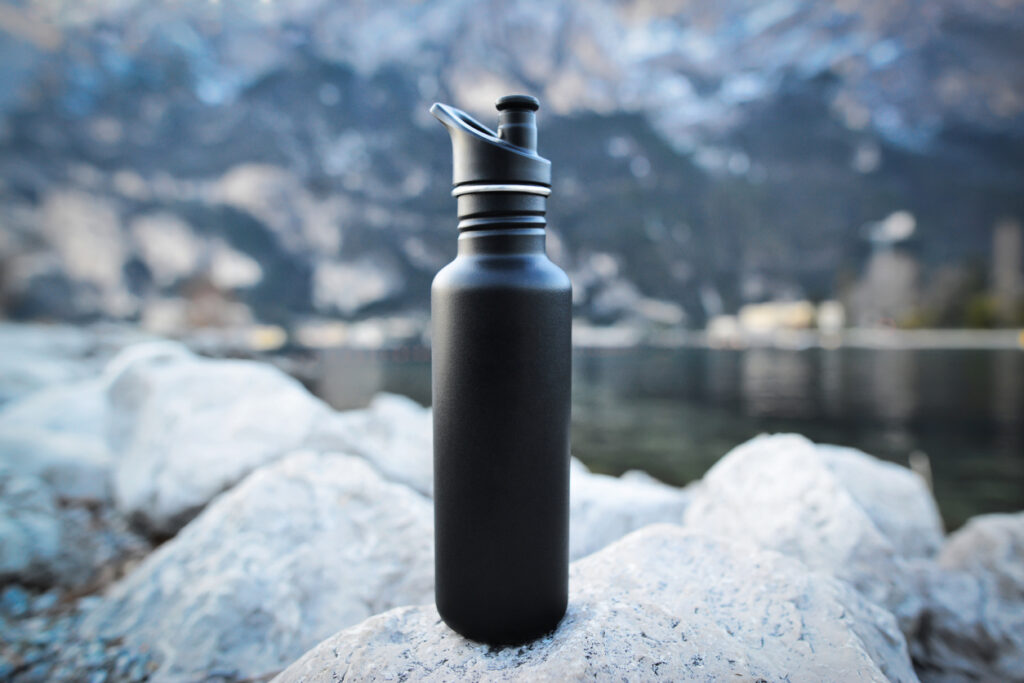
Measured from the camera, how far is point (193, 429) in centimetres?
371

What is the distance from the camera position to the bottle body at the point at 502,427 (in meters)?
1.34

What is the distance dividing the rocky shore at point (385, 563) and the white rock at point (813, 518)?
11 mm

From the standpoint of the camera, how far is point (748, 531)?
2.77m

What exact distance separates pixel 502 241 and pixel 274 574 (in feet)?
6.35

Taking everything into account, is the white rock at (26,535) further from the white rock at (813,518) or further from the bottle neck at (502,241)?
the white rock at (813,518)

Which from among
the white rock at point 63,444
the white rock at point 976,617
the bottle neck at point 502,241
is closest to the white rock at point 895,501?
the white rock at point 976,617

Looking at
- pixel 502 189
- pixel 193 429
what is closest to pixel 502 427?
pixel 502 189

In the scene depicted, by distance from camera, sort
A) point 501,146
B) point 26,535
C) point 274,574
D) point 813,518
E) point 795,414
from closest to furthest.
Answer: point 501,146 → point 274,574 → point 813,518 → point 26,535 → point 795,414

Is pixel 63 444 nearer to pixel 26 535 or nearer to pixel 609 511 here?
pixel 26 535

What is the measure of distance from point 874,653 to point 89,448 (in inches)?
221

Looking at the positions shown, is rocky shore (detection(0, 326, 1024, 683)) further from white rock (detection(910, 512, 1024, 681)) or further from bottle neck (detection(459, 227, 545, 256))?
bottle neck (detection(459, 227, 545, 256))

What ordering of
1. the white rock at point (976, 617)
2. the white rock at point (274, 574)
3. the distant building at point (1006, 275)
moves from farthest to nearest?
the distant building at point (1006, 275) → the white rock at point (976, 617) → the white rock at point (274, 574)

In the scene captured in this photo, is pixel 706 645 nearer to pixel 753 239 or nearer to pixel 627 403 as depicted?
pixel 627 403

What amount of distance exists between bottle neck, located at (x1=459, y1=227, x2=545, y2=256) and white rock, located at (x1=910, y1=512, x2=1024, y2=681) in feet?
8.05
